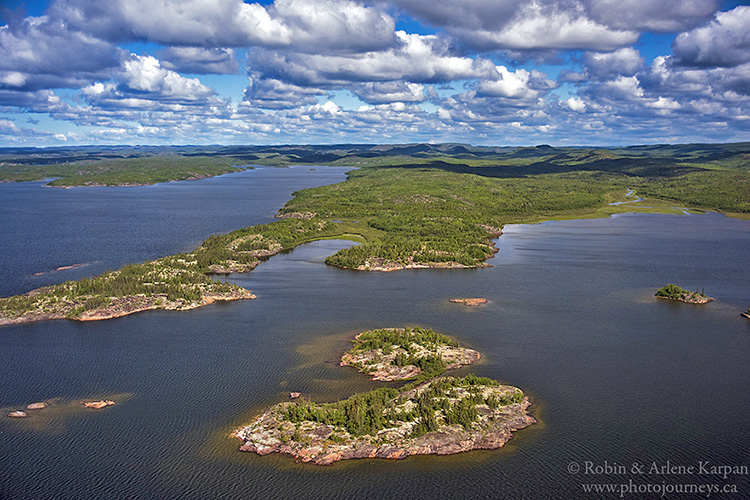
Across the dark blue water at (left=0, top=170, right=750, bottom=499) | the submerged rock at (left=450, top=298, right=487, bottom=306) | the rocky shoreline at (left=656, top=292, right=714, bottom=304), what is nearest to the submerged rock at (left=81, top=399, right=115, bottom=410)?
the dark blue water at (left=0, top=170, right=750, bottom=499)

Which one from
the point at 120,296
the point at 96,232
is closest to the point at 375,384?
the point at 120,296

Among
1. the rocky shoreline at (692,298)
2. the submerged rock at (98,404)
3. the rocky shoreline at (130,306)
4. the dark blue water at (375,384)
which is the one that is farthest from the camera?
the rocky shoreline at (692,298)

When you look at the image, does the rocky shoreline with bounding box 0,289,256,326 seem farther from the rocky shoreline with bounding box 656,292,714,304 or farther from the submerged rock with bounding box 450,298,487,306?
the rocky shoreline with bounding box 656,292,714,304

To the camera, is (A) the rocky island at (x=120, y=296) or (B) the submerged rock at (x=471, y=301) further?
(B) the submerged rock at (x=471, y=301)

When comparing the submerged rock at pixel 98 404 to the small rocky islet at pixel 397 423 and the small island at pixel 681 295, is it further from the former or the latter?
the small island at pixel 681 295

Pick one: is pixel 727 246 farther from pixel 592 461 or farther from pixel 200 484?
pixel 200 484

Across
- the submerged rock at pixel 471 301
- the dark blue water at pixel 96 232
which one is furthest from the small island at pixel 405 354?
the dark blue water at pixel 96 232

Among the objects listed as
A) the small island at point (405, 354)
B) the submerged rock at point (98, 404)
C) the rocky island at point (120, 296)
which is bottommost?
the submerged rock at point (98, 404)

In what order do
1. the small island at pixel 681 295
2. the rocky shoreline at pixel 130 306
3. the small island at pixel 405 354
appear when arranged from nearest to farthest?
1. the small island at pixel 405 354
2. the rocky shoreline at pixel 130 306
3. the small island at pixel 681 295
